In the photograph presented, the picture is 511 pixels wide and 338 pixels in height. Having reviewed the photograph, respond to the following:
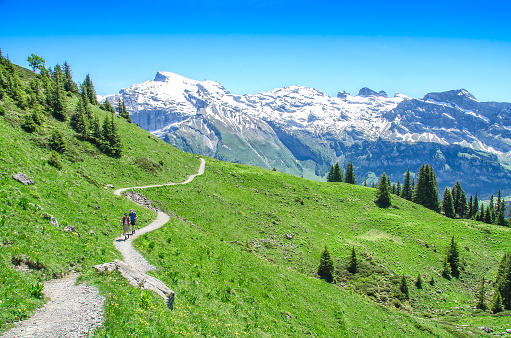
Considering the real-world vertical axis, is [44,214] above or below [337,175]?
above

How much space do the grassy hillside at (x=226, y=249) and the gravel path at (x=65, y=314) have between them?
489 mm

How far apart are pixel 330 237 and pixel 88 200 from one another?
4139 centimetres

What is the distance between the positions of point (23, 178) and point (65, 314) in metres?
18.3

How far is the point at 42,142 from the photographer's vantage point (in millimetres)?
38531

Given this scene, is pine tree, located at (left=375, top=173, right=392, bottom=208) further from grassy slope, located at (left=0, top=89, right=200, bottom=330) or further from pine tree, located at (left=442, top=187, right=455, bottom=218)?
grassy slope, located at (left=0, top=89, right=200, bottom=330)

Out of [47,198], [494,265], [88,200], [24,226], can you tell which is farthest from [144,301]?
[494,265]

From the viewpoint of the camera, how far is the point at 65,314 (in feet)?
38.8

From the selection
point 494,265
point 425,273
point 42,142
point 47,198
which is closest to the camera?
point 47,198

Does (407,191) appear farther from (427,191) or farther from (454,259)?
(454,259)

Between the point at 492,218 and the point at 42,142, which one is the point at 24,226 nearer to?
the point at 42,142

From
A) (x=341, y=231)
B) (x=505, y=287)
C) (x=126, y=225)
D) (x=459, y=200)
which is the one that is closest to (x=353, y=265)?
(x=341, y=231)

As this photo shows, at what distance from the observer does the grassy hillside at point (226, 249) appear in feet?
49.2

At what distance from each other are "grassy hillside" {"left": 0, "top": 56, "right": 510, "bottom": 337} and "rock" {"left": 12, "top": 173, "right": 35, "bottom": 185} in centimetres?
80

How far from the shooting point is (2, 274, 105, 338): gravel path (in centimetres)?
1053
